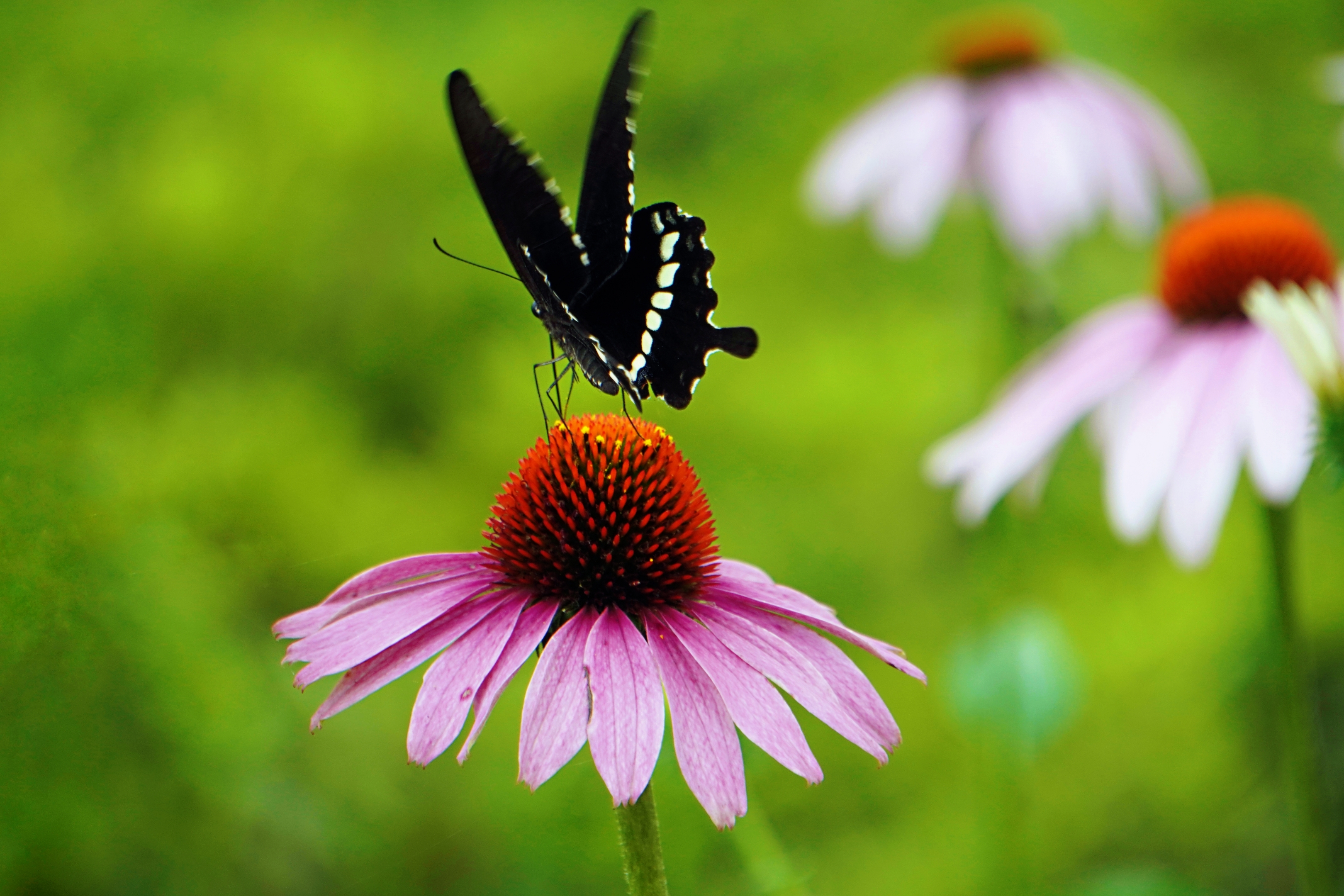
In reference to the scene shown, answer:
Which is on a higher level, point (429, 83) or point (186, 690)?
point (429, 83)

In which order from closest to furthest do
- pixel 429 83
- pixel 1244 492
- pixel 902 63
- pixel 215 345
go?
pixel 215 345 < pixel 1244 492 < pixel 429 83 < pixel 902 63

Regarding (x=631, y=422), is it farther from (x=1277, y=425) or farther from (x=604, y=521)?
(x=1277, y=425)

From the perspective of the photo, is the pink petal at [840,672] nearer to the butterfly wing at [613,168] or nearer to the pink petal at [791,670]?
the pink petal at [791,670]

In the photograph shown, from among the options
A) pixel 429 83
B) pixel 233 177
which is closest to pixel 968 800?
pixel 233 177

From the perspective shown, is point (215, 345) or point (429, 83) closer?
point (215, 345)

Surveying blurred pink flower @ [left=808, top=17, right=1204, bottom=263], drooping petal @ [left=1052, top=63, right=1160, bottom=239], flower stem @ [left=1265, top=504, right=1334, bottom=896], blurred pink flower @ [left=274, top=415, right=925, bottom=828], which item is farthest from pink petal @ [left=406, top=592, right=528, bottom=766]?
drooping petal @ [left=1052, top=63, right=1160, bottom=239]

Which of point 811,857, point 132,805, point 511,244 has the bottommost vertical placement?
point 811,857

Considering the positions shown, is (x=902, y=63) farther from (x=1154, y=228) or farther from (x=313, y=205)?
(x=313, y=205)

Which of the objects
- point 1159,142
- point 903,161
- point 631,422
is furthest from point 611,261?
point 1159,142
